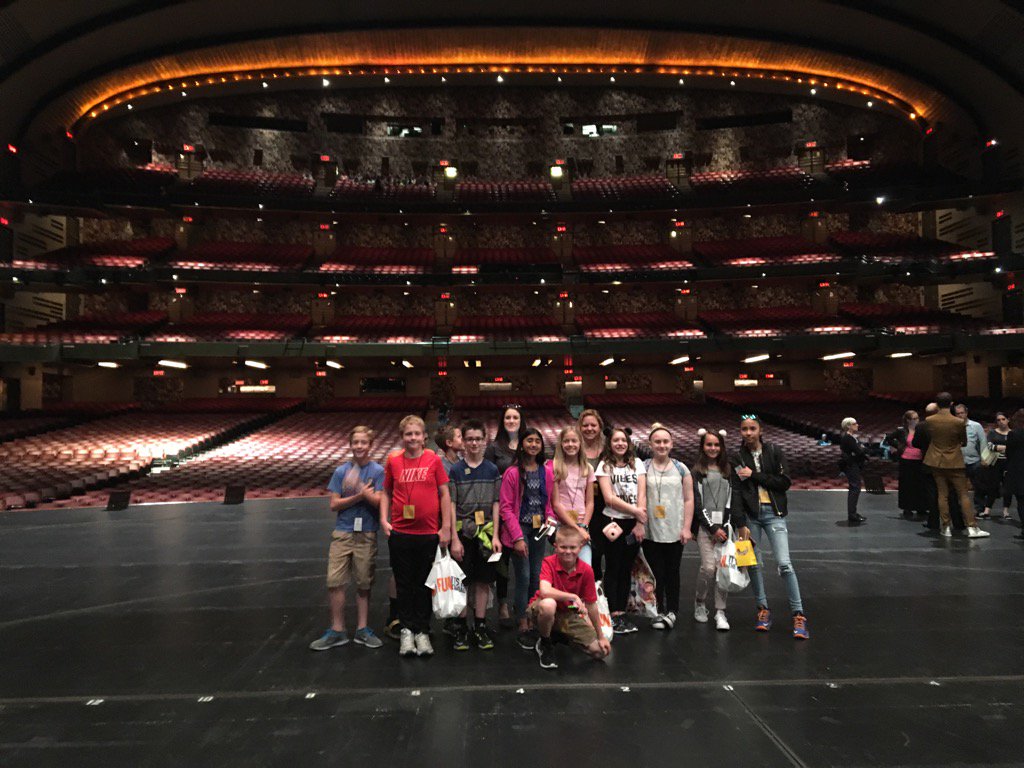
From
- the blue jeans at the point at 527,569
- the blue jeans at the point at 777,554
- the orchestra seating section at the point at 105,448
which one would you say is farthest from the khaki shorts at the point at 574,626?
the orchestra seating section at the point at 105,448

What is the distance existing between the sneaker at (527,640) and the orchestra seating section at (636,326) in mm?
19242

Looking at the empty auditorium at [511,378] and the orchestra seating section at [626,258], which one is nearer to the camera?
the empty auditorium at [511,378]

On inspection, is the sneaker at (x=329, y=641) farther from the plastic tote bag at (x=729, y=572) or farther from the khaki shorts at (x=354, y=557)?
the plastic tote bag at (x=729, y=572)

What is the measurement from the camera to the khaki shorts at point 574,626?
3.68 m

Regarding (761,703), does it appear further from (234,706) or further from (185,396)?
(185,396)

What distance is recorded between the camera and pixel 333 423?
2059cm

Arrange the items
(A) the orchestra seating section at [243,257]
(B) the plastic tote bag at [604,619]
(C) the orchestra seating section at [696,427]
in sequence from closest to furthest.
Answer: (B) the plastic tote bag at [604,619] < (C) the orchestra seating section at [696,427] < (A) the orchestra seating section at [243,257]

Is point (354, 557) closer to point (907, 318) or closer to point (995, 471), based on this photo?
point (995, 471)

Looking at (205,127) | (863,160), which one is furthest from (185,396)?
(863,160)

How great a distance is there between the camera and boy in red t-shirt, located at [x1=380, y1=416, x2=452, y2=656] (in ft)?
12.7

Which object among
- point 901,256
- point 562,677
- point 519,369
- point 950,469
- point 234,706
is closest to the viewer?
point 234,706

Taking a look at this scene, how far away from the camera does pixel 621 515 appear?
13.7 ft

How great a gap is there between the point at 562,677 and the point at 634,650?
70 cm

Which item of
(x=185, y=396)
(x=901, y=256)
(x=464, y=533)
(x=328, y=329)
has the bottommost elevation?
(x=464, y=533)
